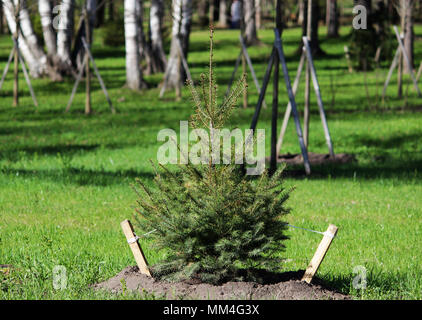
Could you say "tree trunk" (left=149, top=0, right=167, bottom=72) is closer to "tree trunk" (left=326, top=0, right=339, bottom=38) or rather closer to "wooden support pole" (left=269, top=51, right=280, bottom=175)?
"tree trunk" (left=326, top=0, right=339, bottom=38)

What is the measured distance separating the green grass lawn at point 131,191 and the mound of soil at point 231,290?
23 centimetres

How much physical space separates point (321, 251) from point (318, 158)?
7508 millimetres

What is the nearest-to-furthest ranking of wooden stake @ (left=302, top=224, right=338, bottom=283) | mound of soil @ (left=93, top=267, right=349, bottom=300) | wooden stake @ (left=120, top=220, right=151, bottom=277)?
mound of soil @ (left=93, top=267, right=349, bottom=300) → wooden stake @ (left=302, top=224, right=338, bottom=283) → wooden stake @ (left=120, top=220, right=151, bottom=277)

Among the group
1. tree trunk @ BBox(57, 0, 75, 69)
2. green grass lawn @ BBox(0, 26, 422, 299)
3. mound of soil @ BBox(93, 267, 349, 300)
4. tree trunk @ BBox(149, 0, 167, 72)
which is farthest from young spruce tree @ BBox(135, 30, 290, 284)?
tree trunk @ BBox(149, 0, 167, 72)

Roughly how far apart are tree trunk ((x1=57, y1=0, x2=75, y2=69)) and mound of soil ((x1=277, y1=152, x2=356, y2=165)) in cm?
1227

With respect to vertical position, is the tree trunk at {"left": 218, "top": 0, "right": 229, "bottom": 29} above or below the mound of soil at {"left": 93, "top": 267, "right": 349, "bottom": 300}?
above

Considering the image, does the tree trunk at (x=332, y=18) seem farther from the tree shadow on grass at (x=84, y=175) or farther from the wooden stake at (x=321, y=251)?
the wooden stake at (x=321, y=251)

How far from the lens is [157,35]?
26766 millimetres

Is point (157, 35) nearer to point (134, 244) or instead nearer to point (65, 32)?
point (65, 32)

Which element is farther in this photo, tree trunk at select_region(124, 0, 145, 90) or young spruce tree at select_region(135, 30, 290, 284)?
tree trunk at select_region(124, 0, 145, 90)

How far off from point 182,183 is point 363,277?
1.64 m

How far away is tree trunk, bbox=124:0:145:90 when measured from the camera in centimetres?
2069

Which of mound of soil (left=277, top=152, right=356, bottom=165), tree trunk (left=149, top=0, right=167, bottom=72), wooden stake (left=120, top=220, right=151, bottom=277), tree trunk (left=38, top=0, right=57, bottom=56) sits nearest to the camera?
wooden stake (left=120, top=220, right=151, bottom=277)
